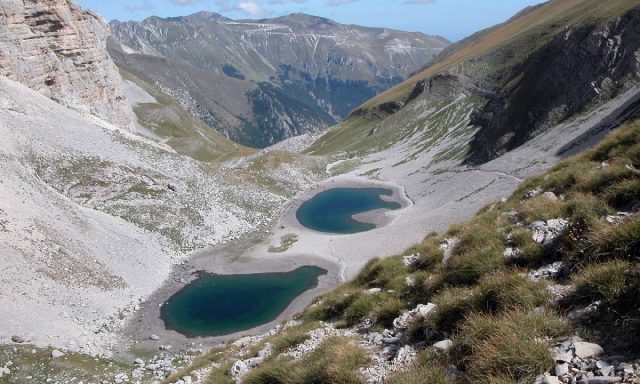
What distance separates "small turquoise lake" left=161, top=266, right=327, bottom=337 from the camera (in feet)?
157

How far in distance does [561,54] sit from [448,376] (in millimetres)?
102893

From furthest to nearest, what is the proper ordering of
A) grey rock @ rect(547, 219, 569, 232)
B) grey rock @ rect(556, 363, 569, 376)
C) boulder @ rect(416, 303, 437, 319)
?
1. grey rock @ rect(547, 219, 569, 232)
2. boulder @ rect(416, 303, 437, 319)
3. grey rock @ rect(556, 363, 569, 376)

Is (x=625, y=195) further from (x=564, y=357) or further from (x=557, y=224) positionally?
(x=564, y=357)

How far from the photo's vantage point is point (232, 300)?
54188 mm

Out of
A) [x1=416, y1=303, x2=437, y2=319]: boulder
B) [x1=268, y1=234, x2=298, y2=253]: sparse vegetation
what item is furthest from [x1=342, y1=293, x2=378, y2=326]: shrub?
[x1=268, y1=234, x2=298, y2=253]: sparse vegetation

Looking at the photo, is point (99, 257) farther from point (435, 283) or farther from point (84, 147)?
point (435, 283)

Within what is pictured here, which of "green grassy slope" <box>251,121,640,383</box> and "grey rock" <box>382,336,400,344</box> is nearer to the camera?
"green grassy slope" <box>251,121,640,383</box>

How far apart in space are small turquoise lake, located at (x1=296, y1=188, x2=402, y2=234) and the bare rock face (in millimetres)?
47603

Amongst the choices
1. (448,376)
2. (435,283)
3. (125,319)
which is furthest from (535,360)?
(125,319)

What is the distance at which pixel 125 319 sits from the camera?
45.6m

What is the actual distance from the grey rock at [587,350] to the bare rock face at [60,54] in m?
90.8

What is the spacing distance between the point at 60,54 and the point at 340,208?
64219mm

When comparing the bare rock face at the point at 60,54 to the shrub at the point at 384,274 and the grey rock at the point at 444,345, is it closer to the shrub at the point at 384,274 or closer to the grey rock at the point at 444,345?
the shrub at the point at 384,274

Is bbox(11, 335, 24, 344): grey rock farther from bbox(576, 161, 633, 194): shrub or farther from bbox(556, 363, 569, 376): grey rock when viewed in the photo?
bbox(556, 363, 569, 376): grey rock
